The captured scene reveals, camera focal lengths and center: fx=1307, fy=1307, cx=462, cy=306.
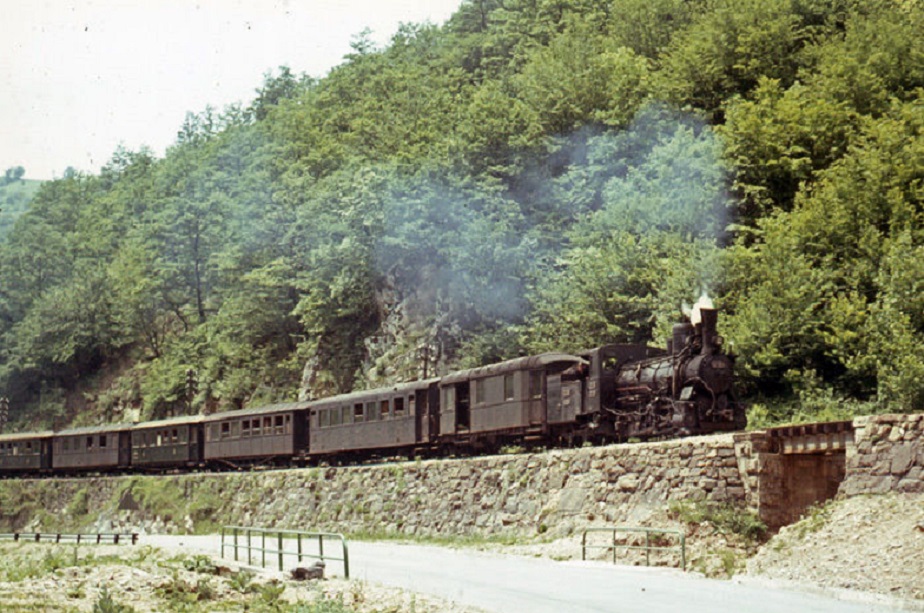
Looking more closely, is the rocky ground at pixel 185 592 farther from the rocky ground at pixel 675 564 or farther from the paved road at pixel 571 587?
the paved road at pixel 571 587

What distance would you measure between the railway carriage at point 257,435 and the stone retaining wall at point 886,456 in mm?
27043

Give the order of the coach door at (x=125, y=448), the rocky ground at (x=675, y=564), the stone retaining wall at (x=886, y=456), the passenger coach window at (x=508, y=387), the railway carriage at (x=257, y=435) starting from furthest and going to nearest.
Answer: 1. the coach door at (x=125, y=448)
2. the railway carriage at (x=257, y=435)
3. the passenger coach window at (x=508, y=387)
4. the stone retaining wall at (x=886, y=456)
5. the rocky ground at (x=675, y=564)

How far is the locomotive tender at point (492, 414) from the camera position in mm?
30281

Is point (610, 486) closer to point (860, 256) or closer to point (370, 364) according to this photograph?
point (860, 256)

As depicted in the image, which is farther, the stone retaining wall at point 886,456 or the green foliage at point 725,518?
the green foliage at point 725,518

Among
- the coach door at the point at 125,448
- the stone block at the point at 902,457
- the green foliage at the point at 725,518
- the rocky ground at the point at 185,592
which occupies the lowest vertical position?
the rocky ground at the point at 185,592

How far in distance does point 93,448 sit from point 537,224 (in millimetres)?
23838

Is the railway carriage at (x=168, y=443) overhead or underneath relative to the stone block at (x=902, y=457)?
overhead

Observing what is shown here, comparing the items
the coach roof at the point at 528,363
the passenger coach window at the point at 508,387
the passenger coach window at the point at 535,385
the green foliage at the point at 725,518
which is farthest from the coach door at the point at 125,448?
the green foliage at the point at 725,518

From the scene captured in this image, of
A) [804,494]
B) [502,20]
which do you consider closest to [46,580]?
[804,494]

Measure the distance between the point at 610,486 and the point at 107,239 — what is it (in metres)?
83.5

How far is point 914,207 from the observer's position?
37938 millimetres

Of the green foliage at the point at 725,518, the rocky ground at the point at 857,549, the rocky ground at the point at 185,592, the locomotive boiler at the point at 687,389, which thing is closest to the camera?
the rocky ground at the point at 857,549

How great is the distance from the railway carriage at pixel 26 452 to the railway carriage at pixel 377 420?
77.2 ft
